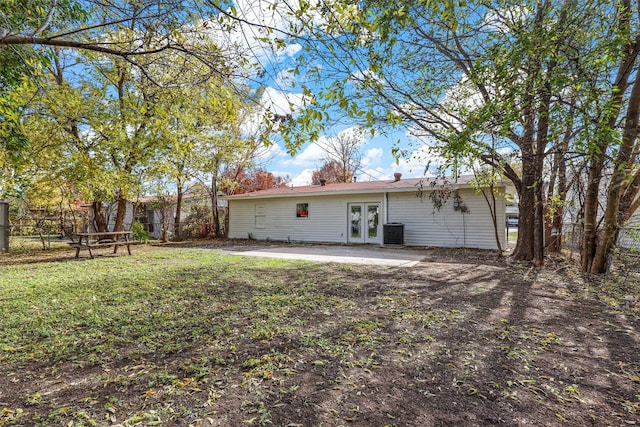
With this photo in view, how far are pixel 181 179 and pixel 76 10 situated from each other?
33.4 feet

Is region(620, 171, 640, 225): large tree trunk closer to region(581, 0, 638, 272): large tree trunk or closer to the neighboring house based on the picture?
region(581, 0, 638, 272): large tree trunk

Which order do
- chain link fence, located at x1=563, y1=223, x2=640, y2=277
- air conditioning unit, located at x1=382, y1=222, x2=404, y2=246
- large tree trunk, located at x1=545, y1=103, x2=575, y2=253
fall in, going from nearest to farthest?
chain link fence, located at x1=563, y1=223, x2=640, y2=277
large tree trunk, located at x1=545, y1=103, x2=575, y2=253
air conditioning unit, located at x1=382, y1=222, x2=404, y2=246

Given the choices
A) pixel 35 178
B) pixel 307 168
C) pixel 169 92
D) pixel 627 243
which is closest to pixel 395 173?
pixel 627 243

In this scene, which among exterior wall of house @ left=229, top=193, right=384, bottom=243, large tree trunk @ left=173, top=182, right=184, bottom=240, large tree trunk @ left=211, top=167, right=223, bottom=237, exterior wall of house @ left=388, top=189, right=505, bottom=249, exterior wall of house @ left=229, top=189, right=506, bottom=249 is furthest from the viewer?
large tree trunk @ left=211, top=167, right=223, bottom=237

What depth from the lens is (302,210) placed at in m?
16.0

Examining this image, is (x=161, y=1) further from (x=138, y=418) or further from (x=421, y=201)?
(x=421, y=201)

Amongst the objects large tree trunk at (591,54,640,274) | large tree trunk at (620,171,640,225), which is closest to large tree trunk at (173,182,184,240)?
large tree trunk at (591,54,640,274)

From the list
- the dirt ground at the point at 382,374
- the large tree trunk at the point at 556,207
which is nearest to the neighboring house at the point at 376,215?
the large tree trunk at the point at 556,207

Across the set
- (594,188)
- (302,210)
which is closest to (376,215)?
(302,210)

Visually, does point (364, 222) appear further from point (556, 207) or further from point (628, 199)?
point (628, 199)

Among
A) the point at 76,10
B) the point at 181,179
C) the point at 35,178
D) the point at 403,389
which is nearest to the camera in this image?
the point at 403,389

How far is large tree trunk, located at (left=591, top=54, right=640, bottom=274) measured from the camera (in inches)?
215

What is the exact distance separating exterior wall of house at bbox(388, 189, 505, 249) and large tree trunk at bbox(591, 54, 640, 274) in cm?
457

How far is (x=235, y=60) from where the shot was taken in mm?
4027
